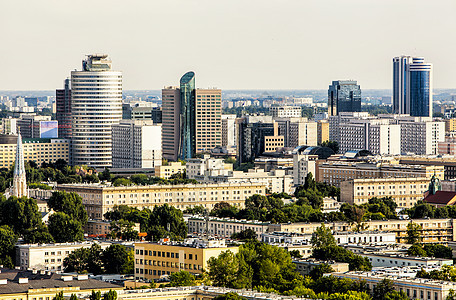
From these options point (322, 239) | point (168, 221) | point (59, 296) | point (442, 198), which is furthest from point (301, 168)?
point (59, 296)

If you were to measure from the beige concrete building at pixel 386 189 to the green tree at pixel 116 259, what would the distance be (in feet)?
205

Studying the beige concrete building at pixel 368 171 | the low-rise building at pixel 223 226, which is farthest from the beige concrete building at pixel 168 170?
the low-rise building at pixel 223 226

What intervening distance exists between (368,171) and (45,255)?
260 ft

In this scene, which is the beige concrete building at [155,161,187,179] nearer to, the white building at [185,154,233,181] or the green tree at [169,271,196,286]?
the white building at [185,154,233,181]

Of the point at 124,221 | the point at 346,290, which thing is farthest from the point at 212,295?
the point at 124,221

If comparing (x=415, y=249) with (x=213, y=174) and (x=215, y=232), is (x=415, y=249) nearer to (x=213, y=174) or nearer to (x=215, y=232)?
(x=215, y=232)

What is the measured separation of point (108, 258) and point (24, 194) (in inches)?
1979

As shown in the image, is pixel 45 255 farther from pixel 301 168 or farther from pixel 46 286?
pixel 301 168

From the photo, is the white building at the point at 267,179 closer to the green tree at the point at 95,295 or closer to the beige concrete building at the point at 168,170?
the beige concrete building at the point at 168,170

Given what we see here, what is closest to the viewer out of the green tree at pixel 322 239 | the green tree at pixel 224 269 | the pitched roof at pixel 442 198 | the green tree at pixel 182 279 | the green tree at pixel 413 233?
the green tree at pixel 182 279

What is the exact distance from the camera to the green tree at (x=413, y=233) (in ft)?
364

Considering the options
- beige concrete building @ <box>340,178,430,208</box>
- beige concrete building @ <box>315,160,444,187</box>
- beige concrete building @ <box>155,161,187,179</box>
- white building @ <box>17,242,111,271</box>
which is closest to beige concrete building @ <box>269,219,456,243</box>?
white building @ <box>17,242,111,271</box>

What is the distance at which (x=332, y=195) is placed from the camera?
156000 millimetres

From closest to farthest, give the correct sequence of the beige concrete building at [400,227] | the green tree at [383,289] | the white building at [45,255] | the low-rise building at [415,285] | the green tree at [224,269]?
the low-rise building at [415,285]
the green tree at [383,289]
the green tree at [224,269]
the white building at [45,255]
the beige concrete building at [400,227]
